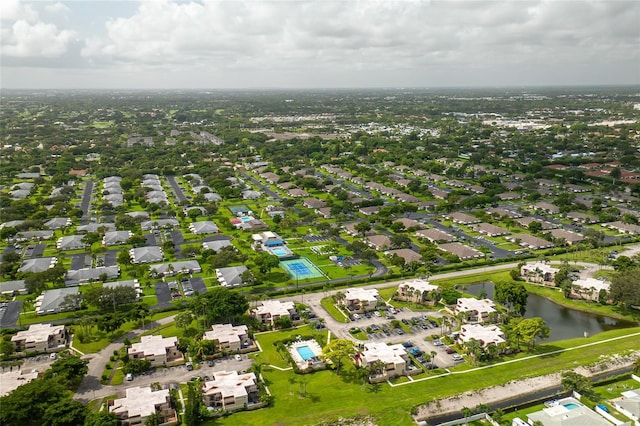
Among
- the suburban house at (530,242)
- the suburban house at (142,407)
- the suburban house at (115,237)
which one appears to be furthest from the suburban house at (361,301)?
the suburban house at (115,237)

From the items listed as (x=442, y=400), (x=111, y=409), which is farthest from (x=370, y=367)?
(x=111, y=409)

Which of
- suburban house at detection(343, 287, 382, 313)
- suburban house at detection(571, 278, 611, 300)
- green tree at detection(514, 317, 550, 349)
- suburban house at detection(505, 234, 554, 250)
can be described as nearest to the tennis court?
suburban house at detection(343, 287, 382, 313)

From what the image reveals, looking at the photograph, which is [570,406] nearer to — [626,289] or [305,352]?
[305,352]

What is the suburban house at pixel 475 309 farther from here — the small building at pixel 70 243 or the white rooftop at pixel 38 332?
the small building at pixel 70 243

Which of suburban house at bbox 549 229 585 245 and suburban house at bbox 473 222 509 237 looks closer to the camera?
suburban house at bbox 549 229 585 245

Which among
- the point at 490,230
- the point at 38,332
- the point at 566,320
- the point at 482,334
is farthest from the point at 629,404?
the point at 38,332

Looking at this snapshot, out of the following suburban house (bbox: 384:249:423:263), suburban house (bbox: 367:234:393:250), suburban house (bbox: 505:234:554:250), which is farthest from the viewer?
suburban house (bbox: 505:234:554:250)

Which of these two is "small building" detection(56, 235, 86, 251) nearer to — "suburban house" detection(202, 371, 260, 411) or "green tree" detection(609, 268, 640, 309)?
"suburban house" detection(202, 371, 260, 411)
